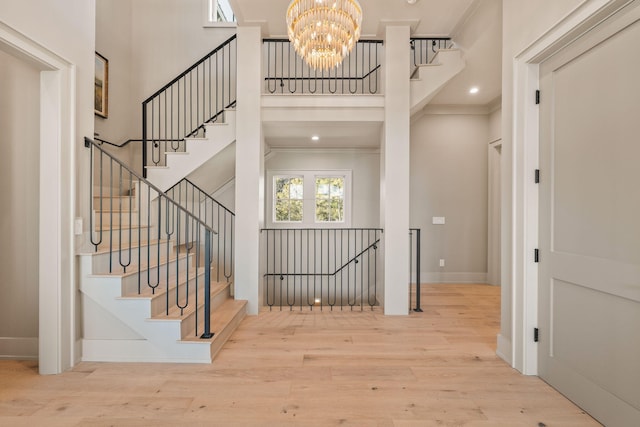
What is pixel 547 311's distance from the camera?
230cm

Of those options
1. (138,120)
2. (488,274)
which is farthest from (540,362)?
(138,120)

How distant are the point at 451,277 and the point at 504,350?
3.12m

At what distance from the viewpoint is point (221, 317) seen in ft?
10.7

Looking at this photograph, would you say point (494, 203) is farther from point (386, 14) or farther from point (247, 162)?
point (247, 162)

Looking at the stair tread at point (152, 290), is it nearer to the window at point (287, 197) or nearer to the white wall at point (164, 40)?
the window at point (287, 197)

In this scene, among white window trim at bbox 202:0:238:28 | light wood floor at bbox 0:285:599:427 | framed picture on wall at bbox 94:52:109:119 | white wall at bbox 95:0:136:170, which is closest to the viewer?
light wood floor at bbox 0:285:599:427

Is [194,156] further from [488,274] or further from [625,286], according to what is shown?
[488,274]

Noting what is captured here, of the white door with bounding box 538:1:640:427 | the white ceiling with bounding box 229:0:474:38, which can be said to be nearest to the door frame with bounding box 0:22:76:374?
the white ceiling with bounding box 229:0:474:38

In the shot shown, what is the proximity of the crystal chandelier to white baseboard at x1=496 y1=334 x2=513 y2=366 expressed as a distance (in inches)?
108

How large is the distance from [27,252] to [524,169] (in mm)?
4143

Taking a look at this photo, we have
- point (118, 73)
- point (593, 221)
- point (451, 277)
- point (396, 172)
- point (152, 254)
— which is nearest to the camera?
point (593, 221)

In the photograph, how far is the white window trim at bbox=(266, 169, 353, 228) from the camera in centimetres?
596

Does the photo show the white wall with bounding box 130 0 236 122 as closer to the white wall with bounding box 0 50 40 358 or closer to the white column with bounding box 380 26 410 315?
the white wall with bounding box 0 50 40 358

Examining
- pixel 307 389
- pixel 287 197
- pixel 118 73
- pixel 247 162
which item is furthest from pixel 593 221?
pixel 118 73
